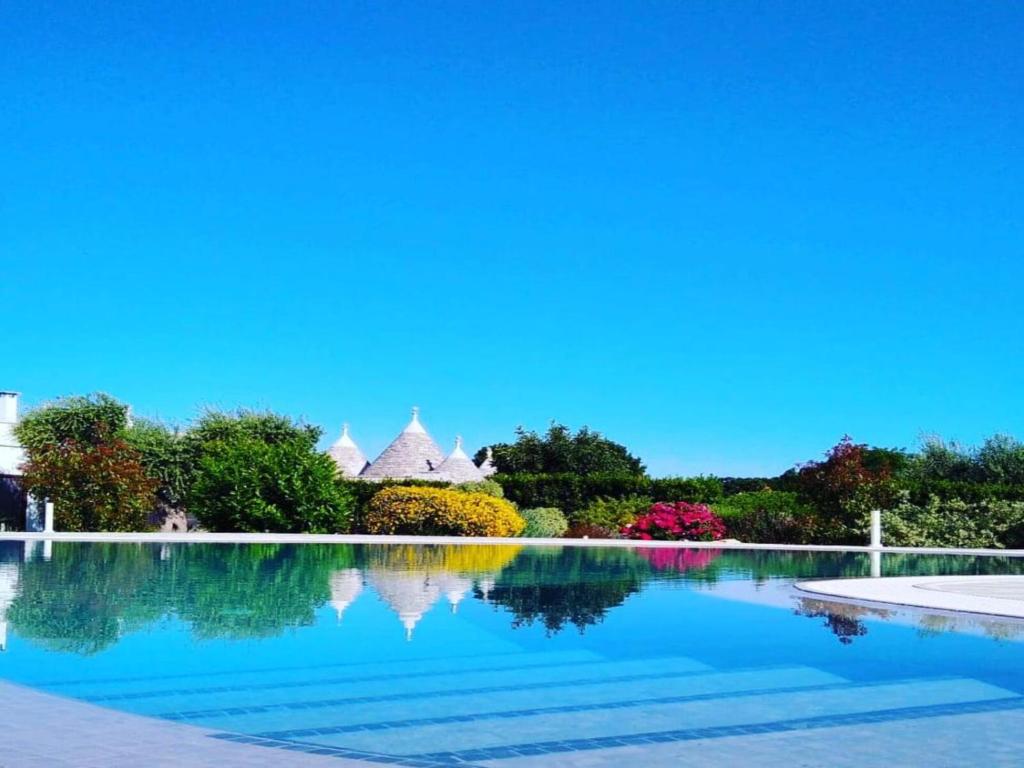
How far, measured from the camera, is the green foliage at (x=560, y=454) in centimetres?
5784

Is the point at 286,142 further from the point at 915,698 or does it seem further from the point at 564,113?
the point at 915,698

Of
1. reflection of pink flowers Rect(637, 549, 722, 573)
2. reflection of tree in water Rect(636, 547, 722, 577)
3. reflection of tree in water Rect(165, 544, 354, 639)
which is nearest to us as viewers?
reflection of tree in water Rect(165, 544, 354, 639)

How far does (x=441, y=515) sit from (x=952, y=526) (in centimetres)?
1301

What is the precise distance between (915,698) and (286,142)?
72.9ft

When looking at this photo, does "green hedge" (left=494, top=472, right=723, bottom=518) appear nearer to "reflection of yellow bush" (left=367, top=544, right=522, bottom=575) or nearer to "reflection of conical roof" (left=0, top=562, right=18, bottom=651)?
"reflection of yellow bush" (left=367, top=544, right=522, bottom=575)

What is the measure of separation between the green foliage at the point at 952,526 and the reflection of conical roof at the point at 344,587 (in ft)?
54.4

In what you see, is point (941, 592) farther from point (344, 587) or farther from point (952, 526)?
point (952, 526)

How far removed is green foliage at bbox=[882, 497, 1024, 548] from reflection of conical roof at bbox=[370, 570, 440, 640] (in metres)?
16.1

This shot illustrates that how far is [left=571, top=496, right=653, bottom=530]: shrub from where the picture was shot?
31.5 metres

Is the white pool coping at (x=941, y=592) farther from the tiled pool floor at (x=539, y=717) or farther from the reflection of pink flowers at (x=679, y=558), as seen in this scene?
the tiled pool floor at (x=539, y=717)

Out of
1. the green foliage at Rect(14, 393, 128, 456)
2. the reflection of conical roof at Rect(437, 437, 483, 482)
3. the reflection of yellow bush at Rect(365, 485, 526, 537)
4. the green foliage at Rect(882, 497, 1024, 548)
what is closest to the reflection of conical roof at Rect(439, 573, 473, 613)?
the reflection of yellow bush at Rect(365, 485, 526, 537)

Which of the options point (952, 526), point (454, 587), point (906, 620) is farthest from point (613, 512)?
point (906, 620)

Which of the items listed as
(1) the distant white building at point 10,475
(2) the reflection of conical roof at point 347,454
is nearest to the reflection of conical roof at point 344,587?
(1) the distant white building at point 10,475

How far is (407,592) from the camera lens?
13445mm
